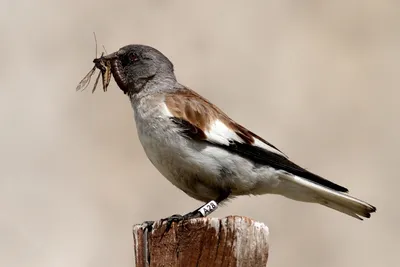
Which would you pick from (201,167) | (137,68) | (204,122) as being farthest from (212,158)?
(137,68)

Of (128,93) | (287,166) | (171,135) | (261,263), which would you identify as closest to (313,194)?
(287,166)

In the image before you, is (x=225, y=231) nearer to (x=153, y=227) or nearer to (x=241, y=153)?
(x=153, y=227)

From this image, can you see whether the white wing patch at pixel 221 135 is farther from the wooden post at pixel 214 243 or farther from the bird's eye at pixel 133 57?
the wooden post at pixel 214 243

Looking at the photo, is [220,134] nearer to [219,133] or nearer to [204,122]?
[219,133]

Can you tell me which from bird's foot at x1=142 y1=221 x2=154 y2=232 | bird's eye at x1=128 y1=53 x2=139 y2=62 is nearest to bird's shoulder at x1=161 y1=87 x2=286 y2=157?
bird's eye at x1=128 y1=53 x2=139 y2=62

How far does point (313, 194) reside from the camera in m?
5.33

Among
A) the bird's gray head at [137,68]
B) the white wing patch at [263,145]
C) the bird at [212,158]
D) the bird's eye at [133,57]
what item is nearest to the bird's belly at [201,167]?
the bird at [212,158]

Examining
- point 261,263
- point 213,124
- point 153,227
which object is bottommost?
point 261,263

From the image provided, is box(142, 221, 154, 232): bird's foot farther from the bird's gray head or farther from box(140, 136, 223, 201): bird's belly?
the bird's gray head

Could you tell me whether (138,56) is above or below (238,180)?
above

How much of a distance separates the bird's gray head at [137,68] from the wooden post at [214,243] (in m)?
2.29

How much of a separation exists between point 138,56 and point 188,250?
268 centimetres

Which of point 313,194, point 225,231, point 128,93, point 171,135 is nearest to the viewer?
point 225,231

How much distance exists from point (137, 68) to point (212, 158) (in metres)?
1.17
